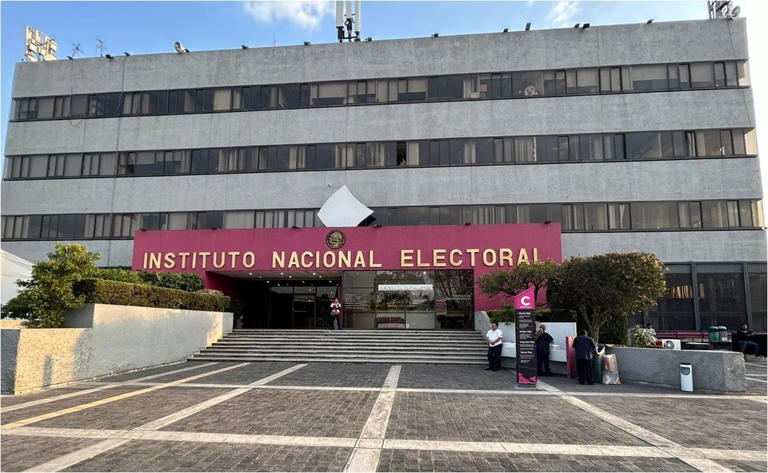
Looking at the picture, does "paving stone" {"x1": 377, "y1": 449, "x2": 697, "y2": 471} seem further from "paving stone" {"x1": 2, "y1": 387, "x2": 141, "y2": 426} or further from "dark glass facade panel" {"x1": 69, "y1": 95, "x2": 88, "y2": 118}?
"dark glass facade panel" {"x1": 69, "y1": 95, "x2": 88, "y2": 118}

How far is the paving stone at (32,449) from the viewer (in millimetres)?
5715

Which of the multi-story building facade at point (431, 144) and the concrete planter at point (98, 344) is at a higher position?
the multi-story building facade at point (431, 144)

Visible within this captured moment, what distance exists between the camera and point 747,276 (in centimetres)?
2452

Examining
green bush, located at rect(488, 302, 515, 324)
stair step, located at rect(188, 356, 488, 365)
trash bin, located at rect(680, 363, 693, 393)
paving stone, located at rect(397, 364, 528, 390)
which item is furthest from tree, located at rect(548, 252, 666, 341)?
stair step, located at rect(188, 356, 488, 365)

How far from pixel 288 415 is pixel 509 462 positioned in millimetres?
4054

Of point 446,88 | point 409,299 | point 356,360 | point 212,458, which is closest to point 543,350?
point 356,360

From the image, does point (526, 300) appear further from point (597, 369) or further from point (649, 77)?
point (649, 77)

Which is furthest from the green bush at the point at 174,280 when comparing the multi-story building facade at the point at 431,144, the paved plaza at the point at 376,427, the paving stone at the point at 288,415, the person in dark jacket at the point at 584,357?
the person in dark jacket at the point at 584,357

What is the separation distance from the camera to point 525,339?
12781 mm

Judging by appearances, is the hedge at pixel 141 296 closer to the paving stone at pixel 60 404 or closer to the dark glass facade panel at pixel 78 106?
the paving stone at pixel 60 404

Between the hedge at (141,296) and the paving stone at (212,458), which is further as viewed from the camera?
the hedge at (141,296)

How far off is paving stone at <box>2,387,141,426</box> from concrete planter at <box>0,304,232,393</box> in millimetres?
1753

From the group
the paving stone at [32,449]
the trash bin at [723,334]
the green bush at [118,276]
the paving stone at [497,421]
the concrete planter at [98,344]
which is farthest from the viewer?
the trash bin at [723,334]

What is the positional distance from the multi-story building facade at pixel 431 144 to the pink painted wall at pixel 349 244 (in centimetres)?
163
